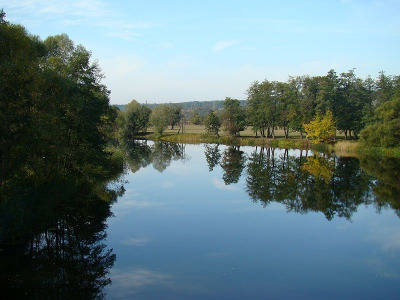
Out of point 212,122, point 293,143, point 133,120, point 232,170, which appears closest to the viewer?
point 232,170

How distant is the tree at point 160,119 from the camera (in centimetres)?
8704

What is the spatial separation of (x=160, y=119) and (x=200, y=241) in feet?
248

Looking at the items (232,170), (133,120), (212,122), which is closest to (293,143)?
(212,122)

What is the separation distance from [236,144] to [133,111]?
32.5 meters

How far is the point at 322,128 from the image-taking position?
2279 inches

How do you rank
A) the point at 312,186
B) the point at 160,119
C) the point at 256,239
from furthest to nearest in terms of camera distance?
the point at 160,119 → the point at 312,186 → the point at 256,239

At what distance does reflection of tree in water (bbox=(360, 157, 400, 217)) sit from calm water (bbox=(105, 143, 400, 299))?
0.19m

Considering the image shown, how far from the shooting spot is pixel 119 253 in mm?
13641

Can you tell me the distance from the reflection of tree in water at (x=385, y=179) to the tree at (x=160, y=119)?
171 ft

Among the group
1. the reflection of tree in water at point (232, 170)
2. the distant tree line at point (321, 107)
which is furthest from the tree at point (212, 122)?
the reflection of tree in water at point (232, 170)

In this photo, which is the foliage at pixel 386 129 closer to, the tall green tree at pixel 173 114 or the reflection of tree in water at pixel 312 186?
the reflection of tree in water at pixel 312 186

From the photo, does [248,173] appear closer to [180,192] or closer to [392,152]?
[180,192]

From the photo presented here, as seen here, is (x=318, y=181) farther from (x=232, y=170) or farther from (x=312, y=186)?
(x=232, y=170)

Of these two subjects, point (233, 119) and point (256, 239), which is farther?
point (233, 119)
